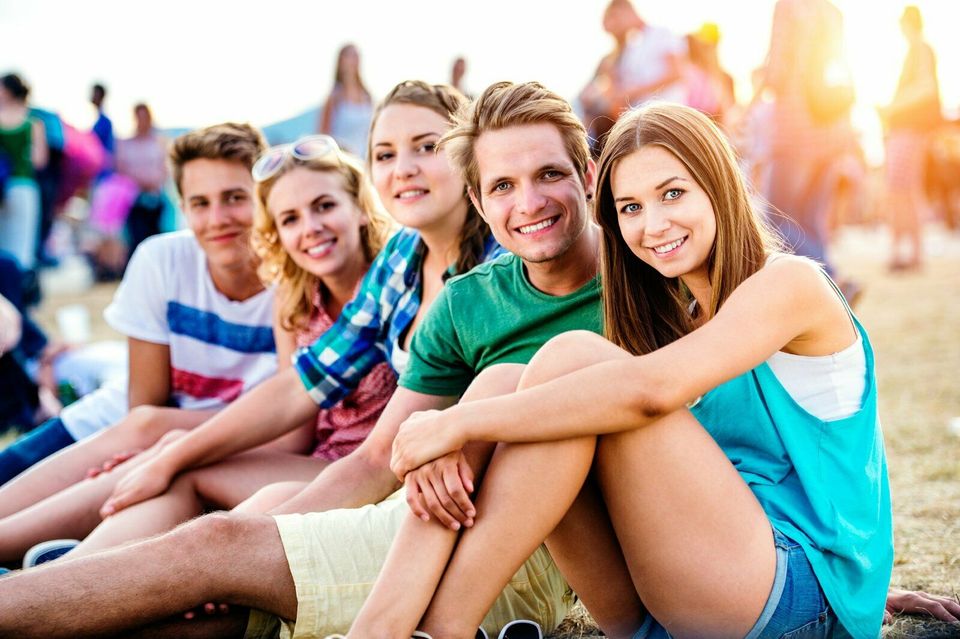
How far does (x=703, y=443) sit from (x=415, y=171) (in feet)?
4.78

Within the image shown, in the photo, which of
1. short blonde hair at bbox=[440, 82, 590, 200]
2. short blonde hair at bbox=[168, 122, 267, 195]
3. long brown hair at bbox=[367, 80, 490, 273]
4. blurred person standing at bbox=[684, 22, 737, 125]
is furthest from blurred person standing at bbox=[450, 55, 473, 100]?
short blonde hair at bbox=[440, 82, 590, 200]

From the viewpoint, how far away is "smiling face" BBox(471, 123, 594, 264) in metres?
2.33

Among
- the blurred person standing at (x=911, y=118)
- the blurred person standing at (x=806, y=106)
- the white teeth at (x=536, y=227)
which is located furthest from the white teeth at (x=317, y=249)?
the blurred person standing at (x=911, y=118)

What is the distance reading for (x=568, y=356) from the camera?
1.91 meters

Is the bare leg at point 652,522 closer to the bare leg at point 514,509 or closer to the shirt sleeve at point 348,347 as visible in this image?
the bare leg at point 514,509

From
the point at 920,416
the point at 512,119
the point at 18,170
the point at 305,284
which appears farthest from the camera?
the point at 18,170

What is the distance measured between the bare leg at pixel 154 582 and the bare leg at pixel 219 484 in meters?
0.67

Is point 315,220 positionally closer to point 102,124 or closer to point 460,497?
point 460,497

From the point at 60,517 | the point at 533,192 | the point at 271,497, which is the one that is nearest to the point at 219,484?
the point at 271,497

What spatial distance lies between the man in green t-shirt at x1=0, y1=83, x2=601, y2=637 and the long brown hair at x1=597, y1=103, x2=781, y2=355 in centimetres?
17

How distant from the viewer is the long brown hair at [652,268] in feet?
6.77

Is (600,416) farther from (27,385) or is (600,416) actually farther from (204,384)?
(27,385)

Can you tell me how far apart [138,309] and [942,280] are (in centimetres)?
794

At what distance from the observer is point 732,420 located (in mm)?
2047
